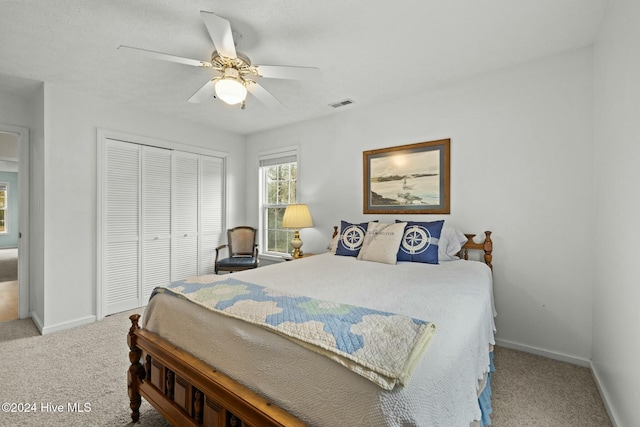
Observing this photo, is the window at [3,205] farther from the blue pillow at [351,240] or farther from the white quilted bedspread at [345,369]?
the blue pillow at [351,240]

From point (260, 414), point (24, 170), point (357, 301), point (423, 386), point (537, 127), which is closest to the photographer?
point (423, 386)

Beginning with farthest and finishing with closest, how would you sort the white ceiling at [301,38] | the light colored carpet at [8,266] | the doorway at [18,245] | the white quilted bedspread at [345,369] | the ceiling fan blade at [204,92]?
the light colored carpet at [8,266]
the doorway at [18,245]
the ceiling fan blade at [204,92]
the white ceiling at [301,38]
the white quilted bedspread at [345,369]

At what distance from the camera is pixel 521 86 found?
2.59 m

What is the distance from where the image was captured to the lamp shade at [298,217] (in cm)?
380

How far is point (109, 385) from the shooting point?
207 cm

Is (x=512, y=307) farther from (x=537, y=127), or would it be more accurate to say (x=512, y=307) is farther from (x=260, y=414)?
(x=260, y=414)

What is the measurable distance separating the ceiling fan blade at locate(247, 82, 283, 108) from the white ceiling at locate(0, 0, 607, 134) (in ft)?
0.97

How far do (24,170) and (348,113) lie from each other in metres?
3.80

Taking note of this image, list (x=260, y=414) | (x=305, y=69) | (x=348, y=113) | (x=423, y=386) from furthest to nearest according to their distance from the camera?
(x=348, y=113)
(x=305, y=69)
(x=260, y=414)
(x=423, y=386)

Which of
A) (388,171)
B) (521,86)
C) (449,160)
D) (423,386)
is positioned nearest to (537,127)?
(521,86)

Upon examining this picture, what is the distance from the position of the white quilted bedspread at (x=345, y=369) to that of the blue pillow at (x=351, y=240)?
917 millimetres

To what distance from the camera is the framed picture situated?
303cm

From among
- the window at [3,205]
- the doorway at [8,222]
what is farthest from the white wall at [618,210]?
the window at [3,205]

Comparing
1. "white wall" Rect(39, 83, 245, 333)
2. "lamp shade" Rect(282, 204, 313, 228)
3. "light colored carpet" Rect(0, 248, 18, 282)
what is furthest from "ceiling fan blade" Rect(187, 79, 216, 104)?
"light colored carpet" Rect(0, 248, 18, 282)
